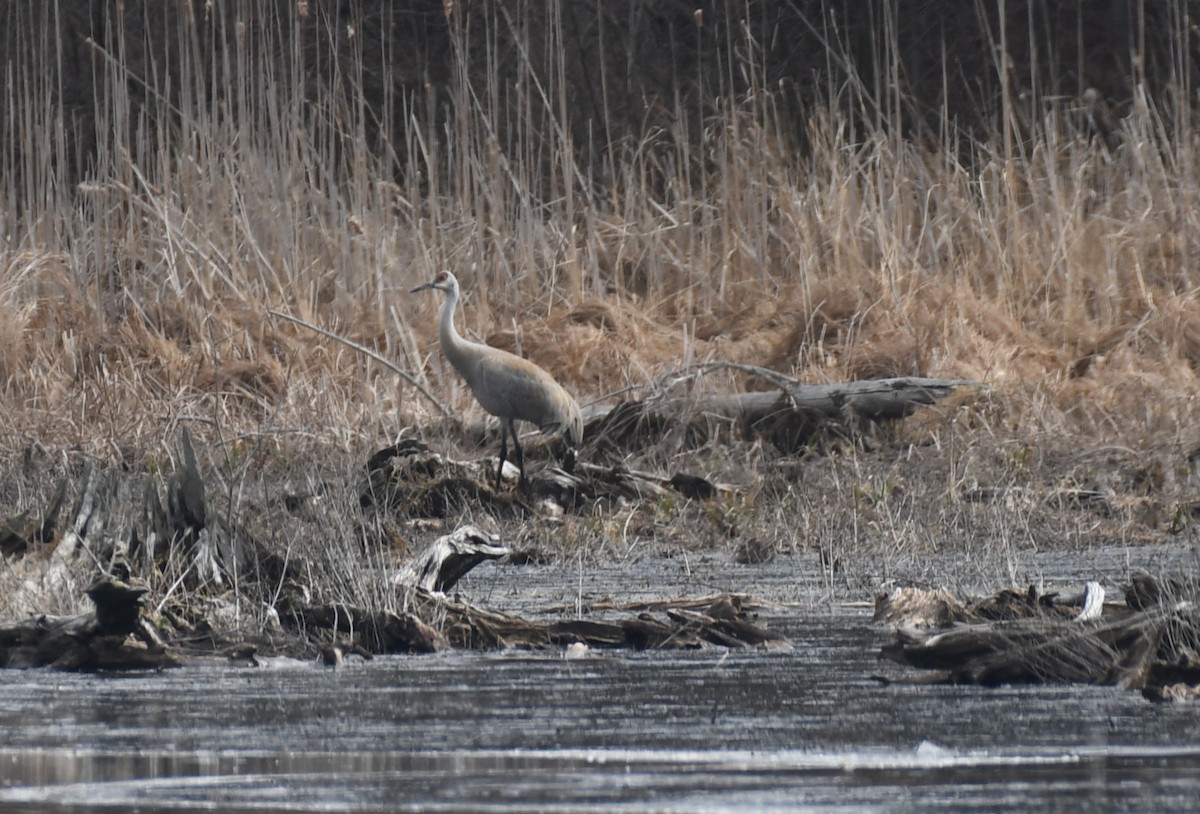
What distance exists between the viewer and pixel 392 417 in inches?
449

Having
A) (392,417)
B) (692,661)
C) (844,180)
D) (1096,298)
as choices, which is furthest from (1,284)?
(692,661)

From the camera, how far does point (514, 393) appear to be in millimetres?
11078

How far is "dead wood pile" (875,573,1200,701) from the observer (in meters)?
5.09

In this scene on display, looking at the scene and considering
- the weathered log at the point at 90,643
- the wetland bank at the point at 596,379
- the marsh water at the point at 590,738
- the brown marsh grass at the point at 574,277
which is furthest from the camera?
the brown marsh grass at the point at 574,277

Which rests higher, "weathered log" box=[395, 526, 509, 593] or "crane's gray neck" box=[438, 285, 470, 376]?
"weathered log" box=[395, 526, 509, 593]

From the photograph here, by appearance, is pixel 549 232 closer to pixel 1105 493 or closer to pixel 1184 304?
pixel 1184 304

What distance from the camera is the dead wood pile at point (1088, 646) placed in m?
5.09

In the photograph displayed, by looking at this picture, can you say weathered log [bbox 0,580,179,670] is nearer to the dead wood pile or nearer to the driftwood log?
the driftwood log

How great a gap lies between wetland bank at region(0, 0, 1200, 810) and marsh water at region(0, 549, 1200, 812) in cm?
6

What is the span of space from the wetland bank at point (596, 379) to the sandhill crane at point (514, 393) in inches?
9.1

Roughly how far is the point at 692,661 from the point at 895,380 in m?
5.30

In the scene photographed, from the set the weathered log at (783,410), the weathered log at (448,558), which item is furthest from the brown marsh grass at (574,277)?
the weathered log at (448,558)

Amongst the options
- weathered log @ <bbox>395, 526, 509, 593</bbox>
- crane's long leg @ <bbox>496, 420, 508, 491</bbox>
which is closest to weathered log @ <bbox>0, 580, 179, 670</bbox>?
weathered log @ <bbox>395, 526, 509, 593</bbox>

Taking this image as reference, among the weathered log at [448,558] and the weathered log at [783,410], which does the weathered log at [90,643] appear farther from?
the weathered log at [783,410]
